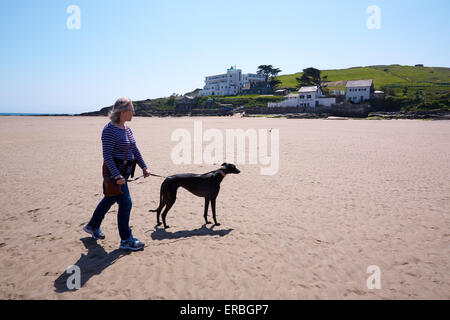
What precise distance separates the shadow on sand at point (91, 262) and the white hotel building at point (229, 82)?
126 meters

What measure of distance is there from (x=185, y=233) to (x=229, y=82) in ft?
423

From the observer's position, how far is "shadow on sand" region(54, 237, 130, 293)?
446 cm

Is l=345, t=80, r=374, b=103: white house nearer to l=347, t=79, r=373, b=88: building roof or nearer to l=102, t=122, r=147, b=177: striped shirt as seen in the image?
l=347, t=79, r=373, b=88: building roof

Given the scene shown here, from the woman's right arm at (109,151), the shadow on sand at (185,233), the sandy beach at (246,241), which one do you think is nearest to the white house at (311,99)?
the sandy beach at (246,241)

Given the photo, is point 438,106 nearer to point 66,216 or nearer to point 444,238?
point 444,238

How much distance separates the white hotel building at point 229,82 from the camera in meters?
127

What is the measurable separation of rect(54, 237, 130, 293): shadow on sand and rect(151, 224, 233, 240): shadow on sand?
971 mm

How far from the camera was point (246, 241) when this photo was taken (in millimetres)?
6039

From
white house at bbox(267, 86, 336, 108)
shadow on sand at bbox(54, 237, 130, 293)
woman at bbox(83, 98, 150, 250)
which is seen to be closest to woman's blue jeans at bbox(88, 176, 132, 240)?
woman at bbox(83, 98, 150, 250)

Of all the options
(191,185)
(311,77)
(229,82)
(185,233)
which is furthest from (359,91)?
(185,233)

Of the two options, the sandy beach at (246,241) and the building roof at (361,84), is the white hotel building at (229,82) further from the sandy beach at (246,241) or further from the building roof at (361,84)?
the sandy beach at (246,241)

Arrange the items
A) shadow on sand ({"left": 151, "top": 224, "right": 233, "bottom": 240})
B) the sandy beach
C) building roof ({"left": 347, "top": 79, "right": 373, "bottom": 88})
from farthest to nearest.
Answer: building roof ({"left": 347, "top": 79, "right": 373, "bottom": 88}), shadow on sand ({"left": 151, "top": 224, "right": 233, "bottom": 240}), the sandy beach
